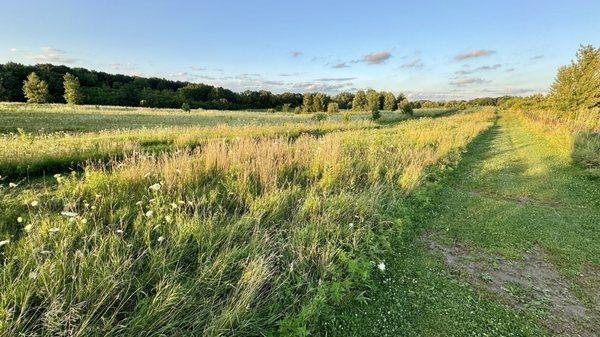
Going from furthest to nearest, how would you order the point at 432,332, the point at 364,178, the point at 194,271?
the point at 364,178, the point at 194,271, the point at 432,332

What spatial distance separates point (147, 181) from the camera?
17.8ft

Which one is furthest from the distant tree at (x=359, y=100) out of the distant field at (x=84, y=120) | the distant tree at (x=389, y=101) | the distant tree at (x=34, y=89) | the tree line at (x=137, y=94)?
the distant tree at (x=34, y=89)

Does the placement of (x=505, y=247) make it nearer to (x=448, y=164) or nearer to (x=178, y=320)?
(x=178, y=320)

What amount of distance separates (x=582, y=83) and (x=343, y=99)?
296ft

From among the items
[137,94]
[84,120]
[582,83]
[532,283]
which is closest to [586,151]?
[532,283]

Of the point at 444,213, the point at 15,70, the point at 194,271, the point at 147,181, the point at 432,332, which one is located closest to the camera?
the point at 432,332

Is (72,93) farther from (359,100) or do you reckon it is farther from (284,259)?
(359,100)

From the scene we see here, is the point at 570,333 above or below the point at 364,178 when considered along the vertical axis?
below

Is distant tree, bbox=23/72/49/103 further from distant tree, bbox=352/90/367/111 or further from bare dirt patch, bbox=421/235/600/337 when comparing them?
bare dirt patch, bbox=421/235/600/337

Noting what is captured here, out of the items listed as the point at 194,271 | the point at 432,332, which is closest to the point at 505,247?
the point at 432,332

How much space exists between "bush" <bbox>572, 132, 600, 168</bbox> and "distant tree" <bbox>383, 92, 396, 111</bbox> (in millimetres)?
83052

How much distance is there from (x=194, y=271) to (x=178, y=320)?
28.4 inches

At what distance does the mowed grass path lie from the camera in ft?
10.2

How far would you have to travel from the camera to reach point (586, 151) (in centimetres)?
1109
